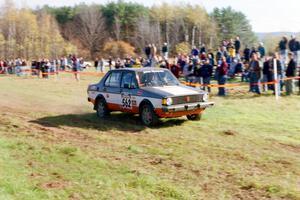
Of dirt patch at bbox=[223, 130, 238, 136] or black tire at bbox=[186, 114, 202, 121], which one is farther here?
black tire at bbox=[186, 114, 202, 121]

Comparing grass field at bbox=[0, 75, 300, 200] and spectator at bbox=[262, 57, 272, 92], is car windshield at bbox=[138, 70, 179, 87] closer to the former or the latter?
grass field at bbox=[0, 75, 300, 200]

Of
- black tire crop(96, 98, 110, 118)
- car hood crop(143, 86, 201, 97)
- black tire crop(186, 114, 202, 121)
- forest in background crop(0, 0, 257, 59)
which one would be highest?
forest in background crop(0, 0, 257, 59)

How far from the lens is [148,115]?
13.2 m

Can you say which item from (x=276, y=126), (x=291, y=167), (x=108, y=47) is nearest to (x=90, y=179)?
(x=291, y=167)

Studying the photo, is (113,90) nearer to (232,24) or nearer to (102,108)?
(102,108)

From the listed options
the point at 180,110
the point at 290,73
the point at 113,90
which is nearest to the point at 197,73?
the point at 290,73

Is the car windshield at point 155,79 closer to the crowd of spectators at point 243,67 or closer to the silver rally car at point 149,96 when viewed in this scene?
the silver rally car at point 149,96

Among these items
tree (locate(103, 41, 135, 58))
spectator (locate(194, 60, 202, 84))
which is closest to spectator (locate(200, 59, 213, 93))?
spectator (locate(194, 60, 202, 84))

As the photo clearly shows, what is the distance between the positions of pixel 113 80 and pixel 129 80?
89cm

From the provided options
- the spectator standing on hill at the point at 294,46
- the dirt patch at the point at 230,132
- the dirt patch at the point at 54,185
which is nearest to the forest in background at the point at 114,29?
the spectator standing on hill at the point at 294,46

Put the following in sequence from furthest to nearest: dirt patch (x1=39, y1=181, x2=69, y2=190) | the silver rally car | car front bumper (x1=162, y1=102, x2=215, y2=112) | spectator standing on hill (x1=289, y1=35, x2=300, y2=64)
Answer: spectator standing on hill (x1=289, y1=35, x2=300, y2=64) → the silver rally car → car front bumper (x1=162, y1=102, x2=215, y2=112) → dirt patch (x1=39, y1=181, x2=69, y2=190)

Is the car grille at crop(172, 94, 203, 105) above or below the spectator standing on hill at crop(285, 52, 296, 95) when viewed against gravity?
below

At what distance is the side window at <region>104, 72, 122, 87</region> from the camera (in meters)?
14.4

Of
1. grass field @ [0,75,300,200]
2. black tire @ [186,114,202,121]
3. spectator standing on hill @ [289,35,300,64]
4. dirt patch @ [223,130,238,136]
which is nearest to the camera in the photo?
grass field @ [0,75,300,200]
